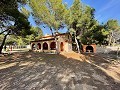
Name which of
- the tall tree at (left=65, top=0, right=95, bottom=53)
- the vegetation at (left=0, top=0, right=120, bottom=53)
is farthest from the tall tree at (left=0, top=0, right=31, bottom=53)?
the tall tree at (left=65, top=0, right=95, bottom=53)

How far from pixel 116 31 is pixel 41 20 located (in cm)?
4485

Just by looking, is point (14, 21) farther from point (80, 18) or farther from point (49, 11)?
point (80, 18)

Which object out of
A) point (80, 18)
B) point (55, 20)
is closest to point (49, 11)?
point (55, 20)

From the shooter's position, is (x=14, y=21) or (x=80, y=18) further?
(x=80, y=18)

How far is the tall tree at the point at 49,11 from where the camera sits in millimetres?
28016

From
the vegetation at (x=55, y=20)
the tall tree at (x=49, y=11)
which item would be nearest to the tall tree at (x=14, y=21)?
the vegetation at (x=55, y=20)

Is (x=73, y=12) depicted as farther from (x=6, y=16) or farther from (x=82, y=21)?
(x=6, y=16)

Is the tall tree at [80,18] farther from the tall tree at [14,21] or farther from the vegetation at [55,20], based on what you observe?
the tall tree at [14,21]

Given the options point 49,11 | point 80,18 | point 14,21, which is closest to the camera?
point 14,21

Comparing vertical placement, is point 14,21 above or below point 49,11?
below

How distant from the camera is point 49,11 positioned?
28.6 metres

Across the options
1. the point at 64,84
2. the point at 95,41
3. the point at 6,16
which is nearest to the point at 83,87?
the point at 64,84

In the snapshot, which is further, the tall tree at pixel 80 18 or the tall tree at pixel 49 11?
the tall tree at pixel 80 18

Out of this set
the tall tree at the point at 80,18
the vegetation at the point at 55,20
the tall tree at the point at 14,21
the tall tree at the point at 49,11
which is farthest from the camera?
the tall tree at the point at 80,18
